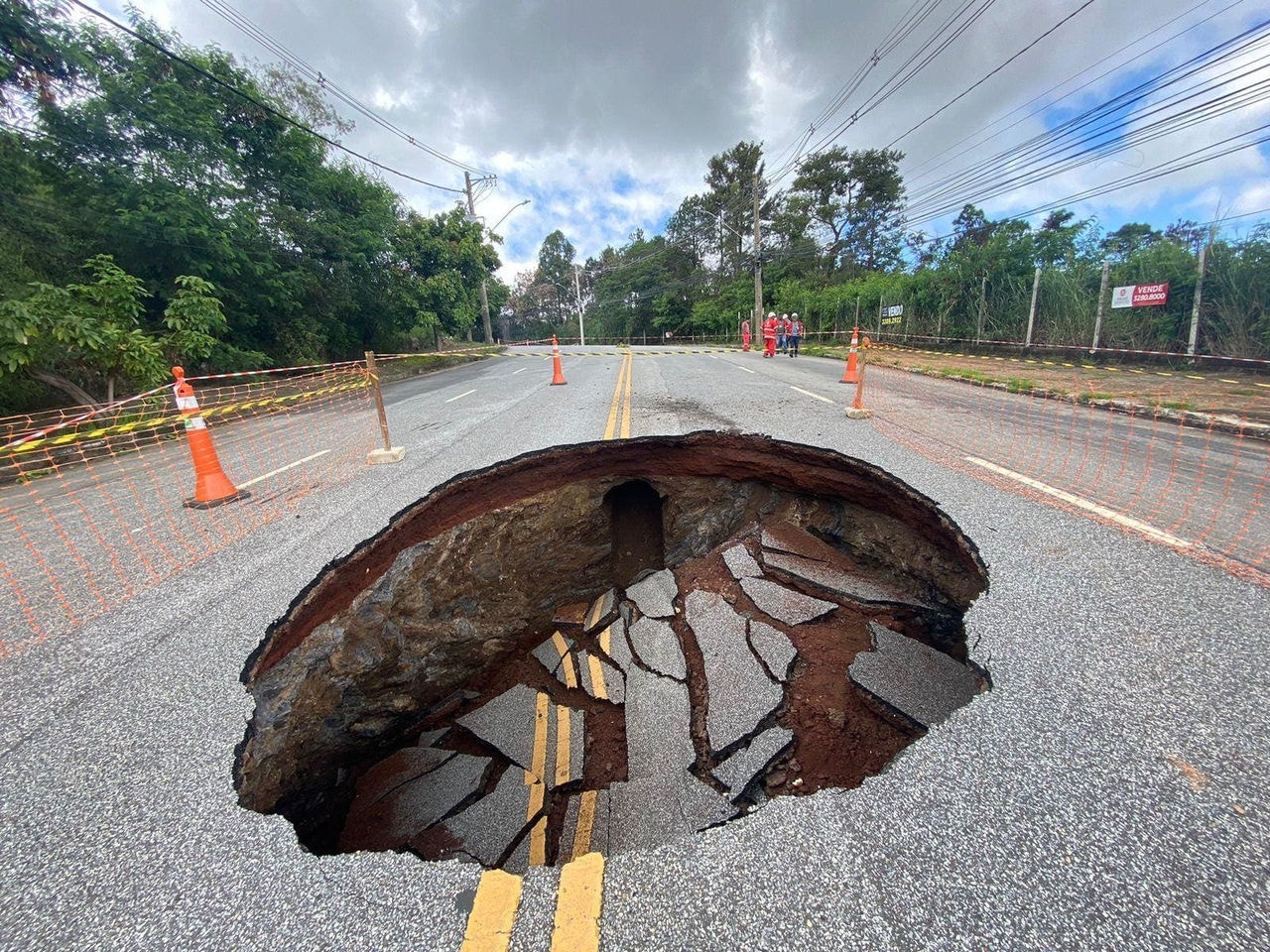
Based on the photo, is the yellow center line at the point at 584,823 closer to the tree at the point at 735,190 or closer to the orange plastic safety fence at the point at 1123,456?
the orange plastic safety fence at the point at 1123,456

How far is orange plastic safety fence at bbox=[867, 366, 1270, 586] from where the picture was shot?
10.7 ft

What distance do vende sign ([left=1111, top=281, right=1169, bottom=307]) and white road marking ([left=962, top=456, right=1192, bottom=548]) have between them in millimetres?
10231

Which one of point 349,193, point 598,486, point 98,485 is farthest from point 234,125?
point 598,486

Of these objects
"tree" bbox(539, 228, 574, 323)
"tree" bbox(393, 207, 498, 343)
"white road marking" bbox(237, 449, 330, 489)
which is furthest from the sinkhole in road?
"tree" bbox(539, 228, 574, 323)

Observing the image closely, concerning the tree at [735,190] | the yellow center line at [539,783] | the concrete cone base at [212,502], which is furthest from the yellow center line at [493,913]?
the tree at [735,190]

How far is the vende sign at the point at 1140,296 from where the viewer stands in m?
10.3

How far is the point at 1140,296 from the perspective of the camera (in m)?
10.6

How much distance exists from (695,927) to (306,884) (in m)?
1.03

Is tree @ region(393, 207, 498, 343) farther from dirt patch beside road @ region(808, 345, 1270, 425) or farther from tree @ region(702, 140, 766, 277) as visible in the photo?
tree @ region(702, 140, 766, 277)

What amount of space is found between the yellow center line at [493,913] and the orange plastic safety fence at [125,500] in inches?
115

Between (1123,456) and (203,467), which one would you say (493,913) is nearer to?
(203,467)

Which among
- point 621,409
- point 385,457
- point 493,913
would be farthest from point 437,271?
point 493,913

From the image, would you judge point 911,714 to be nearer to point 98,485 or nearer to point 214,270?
point 98,485

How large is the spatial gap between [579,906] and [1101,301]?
15.9m
